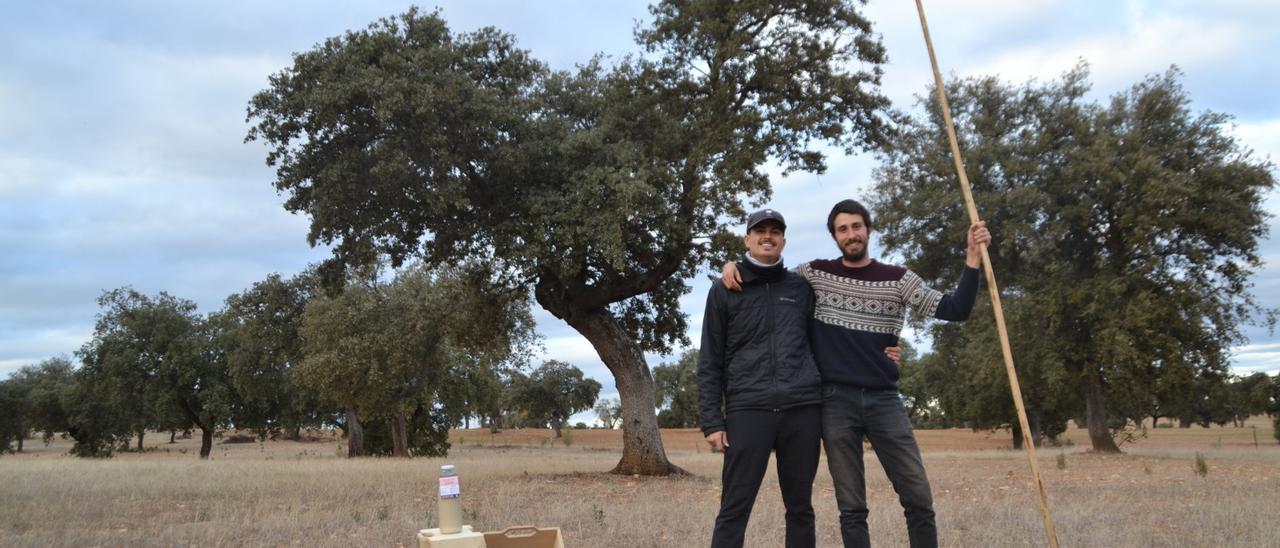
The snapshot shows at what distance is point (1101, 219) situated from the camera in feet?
82.2

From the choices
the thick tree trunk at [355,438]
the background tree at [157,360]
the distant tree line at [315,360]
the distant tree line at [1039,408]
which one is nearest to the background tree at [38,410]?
the distant tree line at [315,360]

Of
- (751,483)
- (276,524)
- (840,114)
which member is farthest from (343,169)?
(751,483)

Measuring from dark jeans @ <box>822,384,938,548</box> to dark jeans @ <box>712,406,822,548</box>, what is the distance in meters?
0.10

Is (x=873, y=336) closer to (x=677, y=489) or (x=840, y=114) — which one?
(x=677, y=489)

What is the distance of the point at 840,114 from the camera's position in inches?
659

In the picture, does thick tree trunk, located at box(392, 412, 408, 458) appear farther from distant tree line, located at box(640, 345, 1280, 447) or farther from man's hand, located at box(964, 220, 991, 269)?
man's hand, located at box(964, 220, 991, 269)

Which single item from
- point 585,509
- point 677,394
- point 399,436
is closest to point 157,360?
point 399,436

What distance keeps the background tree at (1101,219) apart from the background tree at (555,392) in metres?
53.2

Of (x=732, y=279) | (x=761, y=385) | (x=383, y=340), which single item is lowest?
(x=761, y=385)

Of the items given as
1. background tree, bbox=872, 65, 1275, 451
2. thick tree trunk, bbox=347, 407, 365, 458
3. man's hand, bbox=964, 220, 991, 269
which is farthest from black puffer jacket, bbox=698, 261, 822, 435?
thick tree trunk, bbox=347, 407, 365, 458

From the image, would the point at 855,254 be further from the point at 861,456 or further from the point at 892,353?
the point at 861,456

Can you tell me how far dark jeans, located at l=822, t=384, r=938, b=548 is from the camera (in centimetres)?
462

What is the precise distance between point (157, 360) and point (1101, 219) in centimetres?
3328

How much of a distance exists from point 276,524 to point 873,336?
6.96 m
